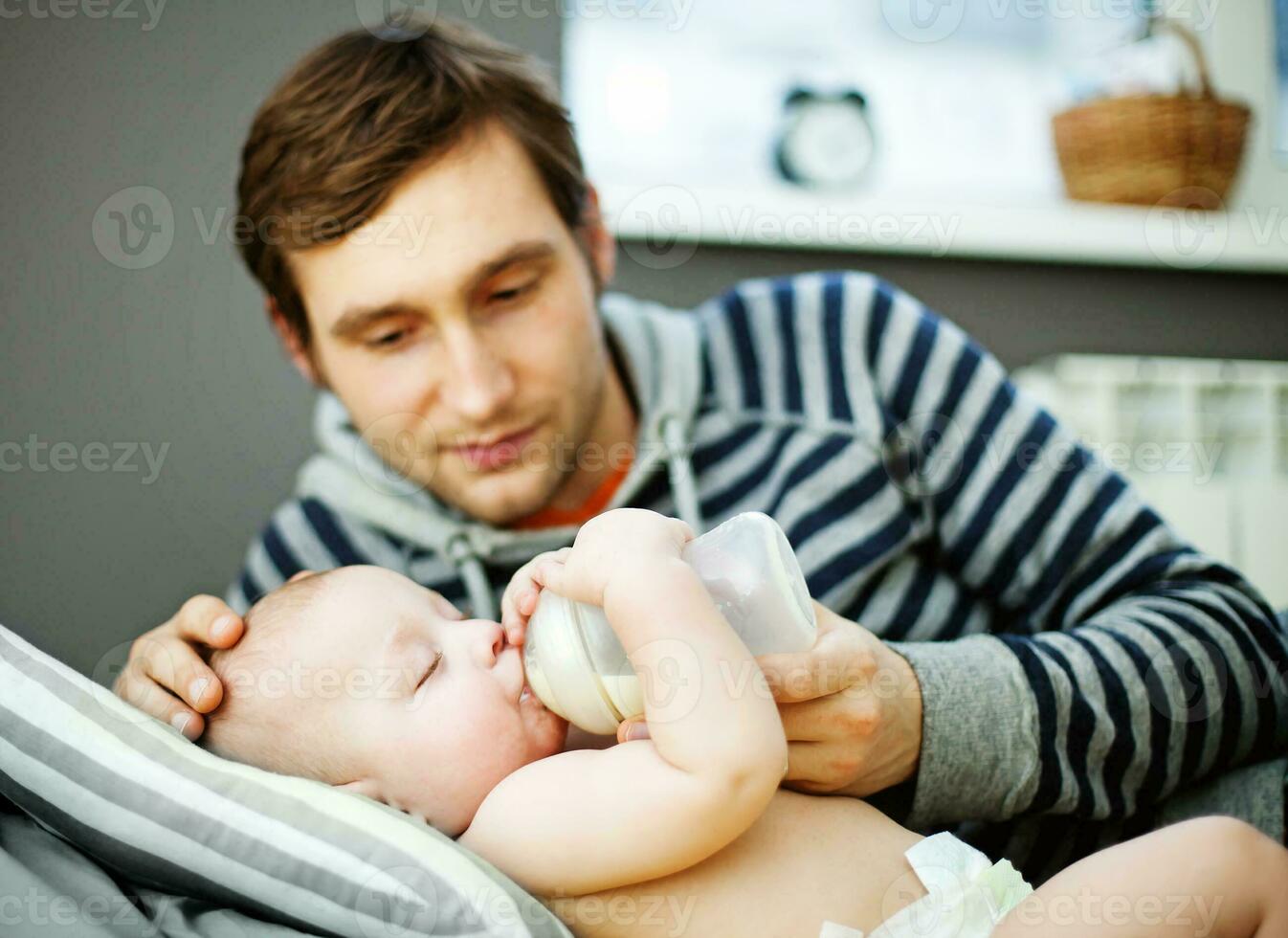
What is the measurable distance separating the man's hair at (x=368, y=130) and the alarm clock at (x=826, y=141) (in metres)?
0.78

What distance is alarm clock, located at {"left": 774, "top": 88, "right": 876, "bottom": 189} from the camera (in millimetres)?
1924

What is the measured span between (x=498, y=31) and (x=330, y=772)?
134 centimetres

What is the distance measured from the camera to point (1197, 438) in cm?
189

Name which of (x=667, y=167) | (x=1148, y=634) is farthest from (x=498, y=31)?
(x=1148, y=634)

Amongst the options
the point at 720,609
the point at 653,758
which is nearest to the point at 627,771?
the point at 653,758

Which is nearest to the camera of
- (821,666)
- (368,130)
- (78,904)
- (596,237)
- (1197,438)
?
(78,904)

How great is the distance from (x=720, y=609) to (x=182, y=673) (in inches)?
15.9

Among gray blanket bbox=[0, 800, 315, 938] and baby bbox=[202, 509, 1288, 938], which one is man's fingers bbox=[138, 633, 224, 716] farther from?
gray blanket bbox=[0, 800, 315, 938]

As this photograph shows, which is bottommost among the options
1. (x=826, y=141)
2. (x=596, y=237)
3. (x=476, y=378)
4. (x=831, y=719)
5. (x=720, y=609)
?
(x=831, y=719)

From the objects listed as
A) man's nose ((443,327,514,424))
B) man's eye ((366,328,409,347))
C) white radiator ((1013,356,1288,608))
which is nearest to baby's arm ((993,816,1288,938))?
man's nose ((443,327,514,424))

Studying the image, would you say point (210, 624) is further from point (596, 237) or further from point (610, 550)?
point (596, 237)

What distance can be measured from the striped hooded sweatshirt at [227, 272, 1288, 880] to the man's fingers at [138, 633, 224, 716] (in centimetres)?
37

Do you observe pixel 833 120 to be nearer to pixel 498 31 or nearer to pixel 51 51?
pixel 498 31

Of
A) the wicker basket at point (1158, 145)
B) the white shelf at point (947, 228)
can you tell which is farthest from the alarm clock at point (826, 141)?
the wicker basket at point (1158, 145)
